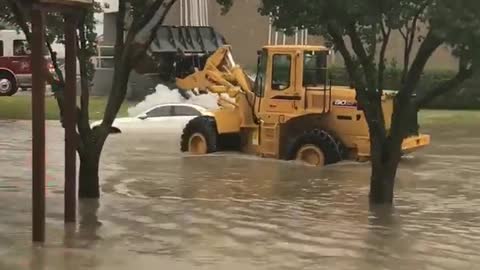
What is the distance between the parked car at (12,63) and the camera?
42.6 m

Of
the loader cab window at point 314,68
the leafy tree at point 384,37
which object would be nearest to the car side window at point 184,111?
the loader cab window at point 314,68

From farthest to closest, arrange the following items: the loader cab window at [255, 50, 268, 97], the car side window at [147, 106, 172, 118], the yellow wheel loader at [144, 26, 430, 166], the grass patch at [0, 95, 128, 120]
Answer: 1. the grass patch at [0, 95, 128, 120]
2. the car side window at [147, 106, 172, 118]
3. the loader cab window at [255, 50, 268, 97]
4. the yellow wheel loader at [144, 26, 430, 166]

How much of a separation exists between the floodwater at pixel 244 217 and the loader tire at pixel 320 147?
0.34 m

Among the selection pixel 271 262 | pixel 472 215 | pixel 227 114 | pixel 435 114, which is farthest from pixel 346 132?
pixel 435 114

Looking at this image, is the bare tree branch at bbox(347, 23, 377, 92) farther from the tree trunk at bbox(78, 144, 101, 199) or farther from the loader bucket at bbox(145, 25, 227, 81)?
the loader bucket at bbox(145, 25, 227, 81)

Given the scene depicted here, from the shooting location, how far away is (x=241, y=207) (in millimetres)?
14055

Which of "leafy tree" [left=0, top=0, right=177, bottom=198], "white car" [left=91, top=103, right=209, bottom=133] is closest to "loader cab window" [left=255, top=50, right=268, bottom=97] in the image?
"white car" [left=91, top=103, right=209, bottom=133]

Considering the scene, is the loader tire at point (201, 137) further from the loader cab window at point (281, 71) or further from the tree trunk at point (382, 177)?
the tree trunk at point (382, 177)

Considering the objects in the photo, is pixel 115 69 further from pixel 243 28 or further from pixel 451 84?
pixel 243 28

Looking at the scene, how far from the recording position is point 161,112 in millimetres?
30828

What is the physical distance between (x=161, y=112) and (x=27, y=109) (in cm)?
827

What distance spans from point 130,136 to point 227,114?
547cm

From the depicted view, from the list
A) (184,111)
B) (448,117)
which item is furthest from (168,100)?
(448,117)

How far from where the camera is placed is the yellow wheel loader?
20.8 m
